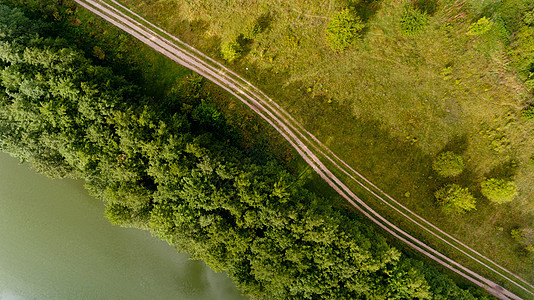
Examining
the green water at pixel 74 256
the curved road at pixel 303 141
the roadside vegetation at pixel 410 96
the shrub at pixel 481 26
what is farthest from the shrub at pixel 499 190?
the green water at pixel 74 256

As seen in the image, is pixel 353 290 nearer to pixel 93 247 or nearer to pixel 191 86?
pixel 191 86

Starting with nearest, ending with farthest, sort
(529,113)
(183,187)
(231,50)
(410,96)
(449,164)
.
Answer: (183,187), (449,164), (529,113), (231,50), (410,96)

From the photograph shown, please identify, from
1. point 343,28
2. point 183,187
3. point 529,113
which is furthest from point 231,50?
point 529,113

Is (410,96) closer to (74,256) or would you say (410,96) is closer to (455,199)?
(455,199)

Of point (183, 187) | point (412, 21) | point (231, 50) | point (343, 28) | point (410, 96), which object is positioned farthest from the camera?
point (410, 96)

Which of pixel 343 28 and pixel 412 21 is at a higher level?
pixel 412 21
